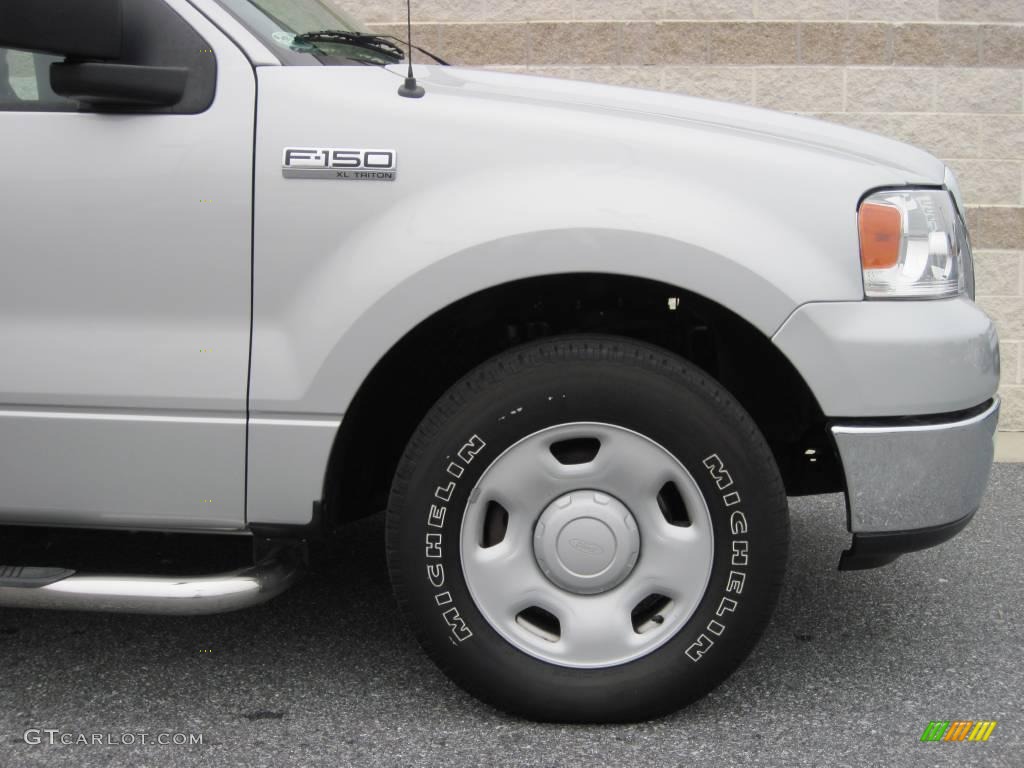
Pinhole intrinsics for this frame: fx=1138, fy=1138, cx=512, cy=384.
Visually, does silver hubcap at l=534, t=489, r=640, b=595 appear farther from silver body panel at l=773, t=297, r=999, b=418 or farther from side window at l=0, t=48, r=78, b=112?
side window at l=0, t=48, r=78, b=112

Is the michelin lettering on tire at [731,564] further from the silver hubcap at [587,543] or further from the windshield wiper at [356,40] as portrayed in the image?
the windshield wiper at [356,40]

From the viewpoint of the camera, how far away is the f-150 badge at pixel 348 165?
95.3 inches

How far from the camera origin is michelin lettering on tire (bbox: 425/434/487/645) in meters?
2.48

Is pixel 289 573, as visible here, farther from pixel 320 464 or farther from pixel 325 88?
pixel 325 88

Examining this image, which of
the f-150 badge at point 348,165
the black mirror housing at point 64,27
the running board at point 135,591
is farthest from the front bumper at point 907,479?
the black mirror housing at point 64,27

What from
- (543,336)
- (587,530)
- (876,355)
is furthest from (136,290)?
(876,355)

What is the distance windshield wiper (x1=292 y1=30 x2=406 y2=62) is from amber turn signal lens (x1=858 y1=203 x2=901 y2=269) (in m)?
1.37

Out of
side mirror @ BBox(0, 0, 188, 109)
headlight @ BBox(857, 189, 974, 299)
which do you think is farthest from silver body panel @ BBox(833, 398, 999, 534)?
side mirror @ BBox(0, 0, 188, 109)

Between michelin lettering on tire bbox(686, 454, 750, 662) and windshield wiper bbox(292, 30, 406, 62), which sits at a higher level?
windshield wiper bbox(292, 30, 406, 62)

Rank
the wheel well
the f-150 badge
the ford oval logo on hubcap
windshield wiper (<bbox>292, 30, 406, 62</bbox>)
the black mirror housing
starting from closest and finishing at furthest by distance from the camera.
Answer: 1. the black mirror housing
2. the f-150 badge
3. the ford oval logo on hubcap
4. the wheel well
5. windshield wiper (<bbox>292, 30, 406, 62</bbox>)

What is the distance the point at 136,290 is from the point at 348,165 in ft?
1.75

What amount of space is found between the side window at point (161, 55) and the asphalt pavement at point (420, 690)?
140 centimetres

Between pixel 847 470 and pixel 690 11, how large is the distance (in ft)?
13.6

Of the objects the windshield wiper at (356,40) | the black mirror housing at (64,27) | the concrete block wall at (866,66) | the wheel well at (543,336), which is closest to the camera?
the black mirror housing at (64,27)
